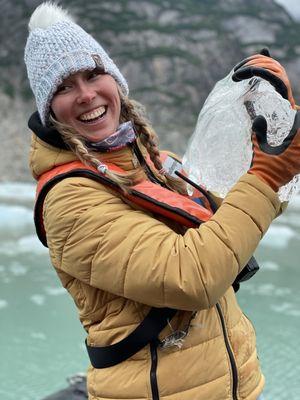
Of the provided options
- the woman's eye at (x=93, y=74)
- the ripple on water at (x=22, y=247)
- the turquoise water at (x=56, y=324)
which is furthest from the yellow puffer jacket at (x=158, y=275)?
the ripple on water at (x=22, y=247)

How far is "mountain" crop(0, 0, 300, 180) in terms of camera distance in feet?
93.0

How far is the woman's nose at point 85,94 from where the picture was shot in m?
1.30

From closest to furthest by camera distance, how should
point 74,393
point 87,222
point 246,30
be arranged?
point 87,222 < point 74,393 < point 246,30

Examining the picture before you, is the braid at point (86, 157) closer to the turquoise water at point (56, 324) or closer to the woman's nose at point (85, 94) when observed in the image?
the woman's nose at point (85, 94)

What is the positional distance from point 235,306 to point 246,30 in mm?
38002

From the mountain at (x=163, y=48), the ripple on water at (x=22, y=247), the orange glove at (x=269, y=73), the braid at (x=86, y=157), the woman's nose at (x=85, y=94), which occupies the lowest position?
the mountain at (x=163, y=48)

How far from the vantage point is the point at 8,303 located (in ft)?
17.8

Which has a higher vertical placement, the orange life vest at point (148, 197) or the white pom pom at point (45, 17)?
the white pom pom at point (45, 17)

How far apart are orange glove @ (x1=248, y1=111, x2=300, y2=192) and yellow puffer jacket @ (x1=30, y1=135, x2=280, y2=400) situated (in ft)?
0.08

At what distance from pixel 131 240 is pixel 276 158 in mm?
348

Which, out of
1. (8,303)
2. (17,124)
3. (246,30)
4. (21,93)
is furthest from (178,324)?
(246,30)

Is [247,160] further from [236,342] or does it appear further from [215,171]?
[236,342]

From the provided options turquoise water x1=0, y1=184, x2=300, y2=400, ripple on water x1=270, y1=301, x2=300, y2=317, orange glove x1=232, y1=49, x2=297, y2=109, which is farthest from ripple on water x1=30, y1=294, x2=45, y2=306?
orange glove x1=232, y1=49, x2=297, y2=109

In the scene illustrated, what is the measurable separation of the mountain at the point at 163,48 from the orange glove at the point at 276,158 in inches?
942
